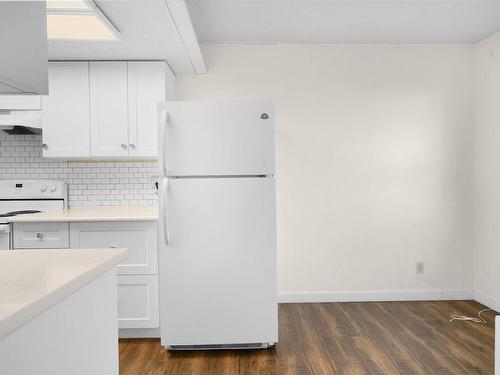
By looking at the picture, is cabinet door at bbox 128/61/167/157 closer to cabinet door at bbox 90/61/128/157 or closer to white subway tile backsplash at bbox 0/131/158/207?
cabinet door at bbox 90/61/128/157

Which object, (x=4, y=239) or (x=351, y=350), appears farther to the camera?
(x=4, y=239)

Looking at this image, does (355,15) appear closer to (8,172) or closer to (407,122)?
(407,122)

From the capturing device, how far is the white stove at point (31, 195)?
3383mm

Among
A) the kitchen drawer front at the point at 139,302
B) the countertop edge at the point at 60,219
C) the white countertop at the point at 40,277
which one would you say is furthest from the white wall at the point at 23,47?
the kitchen drawer front at the point at 139,302

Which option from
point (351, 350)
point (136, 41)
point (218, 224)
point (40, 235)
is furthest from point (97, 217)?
point (351, 350)

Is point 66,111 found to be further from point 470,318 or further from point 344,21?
point 470,318

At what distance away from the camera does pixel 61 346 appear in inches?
35.2

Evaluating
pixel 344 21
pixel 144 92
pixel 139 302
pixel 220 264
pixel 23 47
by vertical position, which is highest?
pixel 344 21

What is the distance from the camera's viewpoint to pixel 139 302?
287 centimetres

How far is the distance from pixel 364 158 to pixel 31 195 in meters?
2.91

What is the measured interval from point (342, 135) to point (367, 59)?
0.73 metres

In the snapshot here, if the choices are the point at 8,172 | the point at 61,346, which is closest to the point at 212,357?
the point at 61,346

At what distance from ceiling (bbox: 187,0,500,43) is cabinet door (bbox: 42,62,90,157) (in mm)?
1025

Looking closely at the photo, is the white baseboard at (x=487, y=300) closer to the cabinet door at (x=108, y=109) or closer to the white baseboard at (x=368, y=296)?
the white baseboard at (x=368, y=296)
